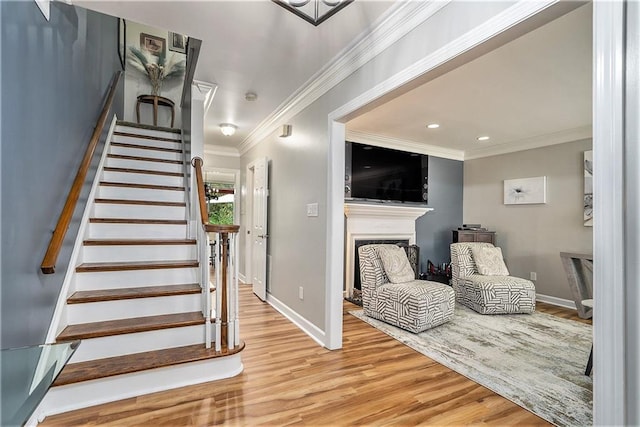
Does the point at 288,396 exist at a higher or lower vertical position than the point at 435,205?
lower

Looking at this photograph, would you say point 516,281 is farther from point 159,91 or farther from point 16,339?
point 159,91

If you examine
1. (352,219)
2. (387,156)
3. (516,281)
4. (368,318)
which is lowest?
(368,318)

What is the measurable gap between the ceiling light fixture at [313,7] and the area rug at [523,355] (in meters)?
2.50

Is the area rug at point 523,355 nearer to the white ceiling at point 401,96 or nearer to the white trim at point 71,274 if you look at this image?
the white ceiling at point 401,96

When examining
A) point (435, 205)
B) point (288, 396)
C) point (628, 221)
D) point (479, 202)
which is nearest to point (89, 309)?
point (288, 396)

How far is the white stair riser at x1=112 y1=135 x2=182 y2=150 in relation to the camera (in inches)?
152

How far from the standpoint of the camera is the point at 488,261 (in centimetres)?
412

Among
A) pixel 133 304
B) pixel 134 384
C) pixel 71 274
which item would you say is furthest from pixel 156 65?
pixel 134 384

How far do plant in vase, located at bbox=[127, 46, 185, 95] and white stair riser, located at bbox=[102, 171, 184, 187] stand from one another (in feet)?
6.72

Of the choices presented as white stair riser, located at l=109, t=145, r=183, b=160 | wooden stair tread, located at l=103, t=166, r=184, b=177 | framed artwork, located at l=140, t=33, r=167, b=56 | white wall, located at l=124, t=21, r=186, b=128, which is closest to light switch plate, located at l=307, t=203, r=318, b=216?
wooden stair tread, located at l=103, t=166, r=184, b=177

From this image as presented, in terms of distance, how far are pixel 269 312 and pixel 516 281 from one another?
306 cm

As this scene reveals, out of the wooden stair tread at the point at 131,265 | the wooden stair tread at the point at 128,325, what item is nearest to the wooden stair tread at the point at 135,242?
the wooden stair tread at the point at 131,265

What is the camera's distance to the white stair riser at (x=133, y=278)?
2326 millimetres

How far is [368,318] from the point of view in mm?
3506
